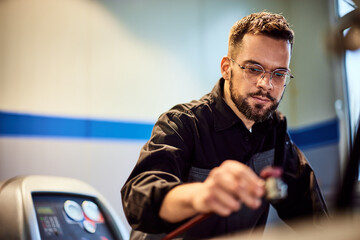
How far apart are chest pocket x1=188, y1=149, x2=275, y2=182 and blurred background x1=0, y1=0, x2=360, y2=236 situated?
1.29 metres

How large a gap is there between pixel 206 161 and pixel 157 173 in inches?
12.9

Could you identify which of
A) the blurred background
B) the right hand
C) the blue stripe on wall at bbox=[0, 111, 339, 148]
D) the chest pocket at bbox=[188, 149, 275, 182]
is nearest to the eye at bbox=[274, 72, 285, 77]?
the chest pocket at bbox=[188, 149, 275, 182]

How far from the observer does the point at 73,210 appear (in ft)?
3.94

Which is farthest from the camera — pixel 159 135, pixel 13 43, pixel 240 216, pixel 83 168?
pixel 83 168

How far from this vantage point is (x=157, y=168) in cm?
94

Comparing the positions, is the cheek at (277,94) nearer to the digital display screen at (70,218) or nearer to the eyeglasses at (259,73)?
the eyeglasses at (259,73)

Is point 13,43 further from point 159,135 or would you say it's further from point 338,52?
point 338,52

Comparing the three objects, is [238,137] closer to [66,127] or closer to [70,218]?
[70,218]

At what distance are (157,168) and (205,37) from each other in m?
2.75

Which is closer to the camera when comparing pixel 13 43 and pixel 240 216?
pixel 240 216

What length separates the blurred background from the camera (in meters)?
2.66

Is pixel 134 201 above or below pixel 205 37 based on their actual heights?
below

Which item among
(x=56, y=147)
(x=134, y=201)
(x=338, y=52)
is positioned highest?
(x=338, y=52)

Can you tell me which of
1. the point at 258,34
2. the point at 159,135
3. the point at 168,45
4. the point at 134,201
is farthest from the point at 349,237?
the point at 168,45
